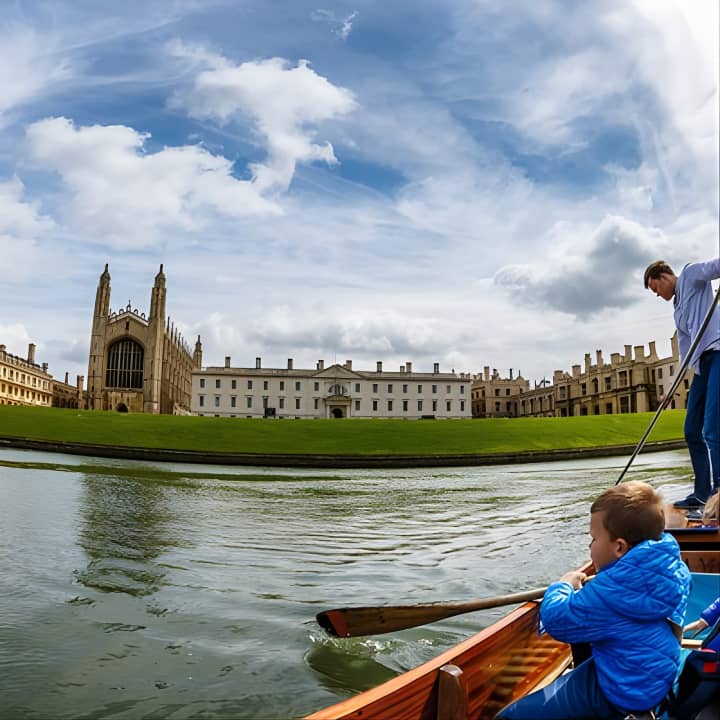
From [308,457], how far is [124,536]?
18.0 m

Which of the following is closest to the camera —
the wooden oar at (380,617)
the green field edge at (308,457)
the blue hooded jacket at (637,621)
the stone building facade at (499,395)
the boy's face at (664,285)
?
the blue hooded jacket at (637,621)

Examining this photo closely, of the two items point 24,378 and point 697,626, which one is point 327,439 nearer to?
point 697,626

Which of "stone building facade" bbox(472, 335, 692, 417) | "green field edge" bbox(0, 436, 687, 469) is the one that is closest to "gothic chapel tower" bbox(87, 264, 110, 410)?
"green field edge" bbox(0, 436, 687, 469)

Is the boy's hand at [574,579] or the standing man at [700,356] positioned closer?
the boy's hand at [574,579]

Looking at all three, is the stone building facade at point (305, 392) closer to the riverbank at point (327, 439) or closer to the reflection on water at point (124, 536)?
the riverbank at point (327, 439)

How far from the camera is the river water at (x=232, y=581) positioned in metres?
4.13

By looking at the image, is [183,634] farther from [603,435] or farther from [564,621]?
[603,435]

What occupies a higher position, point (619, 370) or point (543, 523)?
point (619, 370)

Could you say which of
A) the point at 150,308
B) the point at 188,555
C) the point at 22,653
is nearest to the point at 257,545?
the point at 188,555

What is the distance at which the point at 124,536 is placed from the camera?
953 centimetres

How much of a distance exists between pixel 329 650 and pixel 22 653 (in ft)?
7.25

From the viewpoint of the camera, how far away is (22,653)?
4613mm

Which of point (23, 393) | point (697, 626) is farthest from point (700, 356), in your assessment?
point (23, 393)

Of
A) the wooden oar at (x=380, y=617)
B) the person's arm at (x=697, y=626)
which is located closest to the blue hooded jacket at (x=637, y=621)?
the person's arm at (x=697, y=626)
